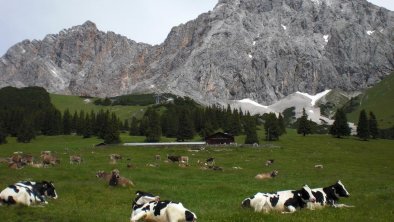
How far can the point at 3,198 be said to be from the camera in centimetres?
2386

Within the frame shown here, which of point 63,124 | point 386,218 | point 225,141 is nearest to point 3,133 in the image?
point 63,124

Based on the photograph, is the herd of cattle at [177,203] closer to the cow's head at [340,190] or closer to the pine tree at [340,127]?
the cow's head at [340,190]

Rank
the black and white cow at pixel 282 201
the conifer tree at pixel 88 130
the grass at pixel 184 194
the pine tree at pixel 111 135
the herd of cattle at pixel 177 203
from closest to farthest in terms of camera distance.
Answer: the herd of cattle at pixel 177 203 → the grass at pixel 184 194 → the black and white cow at pixel 282 201 → the pine tree at pixel 111 135 → the conifer tree at pixel 88 130

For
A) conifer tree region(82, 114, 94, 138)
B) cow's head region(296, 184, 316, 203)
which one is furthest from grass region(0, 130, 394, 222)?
conifer tree region(82, 114, 94, 138)

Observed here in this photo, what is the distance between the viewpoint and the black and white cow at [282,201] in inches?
865

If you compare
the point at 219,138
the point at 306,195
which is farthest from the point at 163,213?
the point at 219,138

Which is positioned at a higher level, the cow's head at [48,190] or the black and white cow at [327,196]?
the black and white cow at [327,196]

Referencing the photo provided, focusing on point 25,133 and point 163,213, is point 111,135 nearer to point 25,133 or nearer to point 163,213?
point 25,133

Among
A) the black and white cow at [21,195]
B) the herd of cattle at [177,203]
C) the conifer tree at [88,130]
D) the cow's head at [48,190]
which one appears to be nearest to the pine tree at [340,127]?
the conifer tree at [88,130]

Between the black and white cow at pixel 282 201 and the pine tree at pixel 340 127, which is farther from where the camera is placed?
the pine tree at pixel 340 127

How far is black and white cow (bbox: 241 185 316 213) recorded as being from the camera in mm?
21969

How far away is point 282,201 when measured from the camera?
2212 cm

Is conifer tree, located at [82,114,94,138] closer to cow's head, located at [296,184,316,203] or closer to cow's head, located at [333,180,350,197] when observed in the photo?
cow's head, located at [333,180,350,197]

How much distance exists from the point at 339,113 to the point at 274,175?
9771cm
